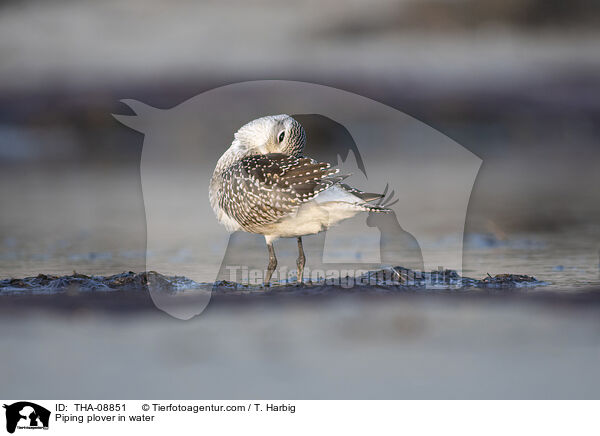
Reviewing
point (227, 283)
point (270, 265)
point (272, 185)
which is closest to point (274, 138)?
point (272, 185)

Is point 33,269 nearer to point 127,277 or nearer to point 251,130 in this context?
point 127,277

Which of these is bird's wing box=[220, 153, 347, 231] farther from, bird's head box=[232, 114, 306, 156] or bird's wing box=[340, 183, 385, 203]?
bird's head box=[232, 114, 306, 156]

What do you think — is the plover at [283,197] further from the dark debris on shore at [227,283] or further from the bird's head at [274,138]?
the dark debris on shore at [227,283]

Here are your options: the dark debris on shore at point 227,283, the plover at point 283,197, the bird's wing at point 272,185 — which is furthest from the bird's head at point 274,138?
the dark debris on shore at point 227,283

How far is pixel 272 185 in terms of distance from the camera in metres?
6.05

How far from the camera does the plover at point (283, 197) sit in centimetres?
599

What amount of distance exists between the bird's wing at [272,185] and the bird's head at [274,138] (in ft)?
1.47

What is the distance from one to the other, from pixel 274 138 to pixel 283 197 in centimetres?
91

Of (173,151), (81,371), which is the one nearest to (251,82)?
(173,151)

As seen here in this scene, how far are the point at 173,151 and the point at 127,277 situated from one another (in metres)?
4.27

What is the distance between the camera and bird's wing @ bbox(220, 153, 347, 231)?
599 centimetres

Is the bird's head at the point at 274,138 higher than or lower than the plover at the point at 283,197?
higher

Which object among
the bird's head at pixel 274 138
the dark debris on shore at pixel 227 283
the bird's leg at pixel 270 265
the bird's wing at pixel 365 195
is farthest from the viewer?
the bird's head at pixel 274 138

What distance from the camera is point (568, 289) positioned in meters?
6.02
